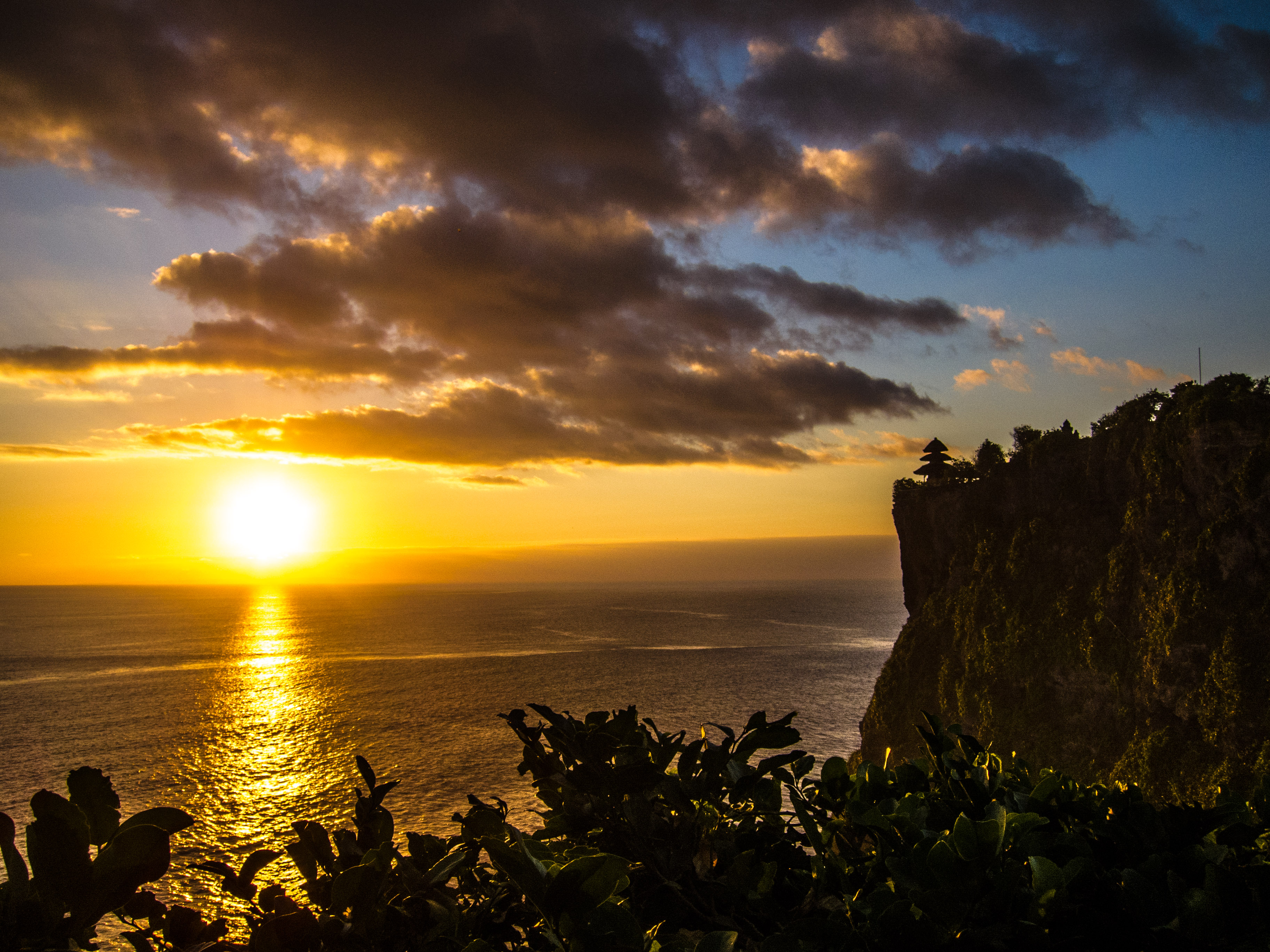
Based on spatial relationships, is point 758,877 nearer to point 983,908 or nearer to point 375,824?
point 983,908

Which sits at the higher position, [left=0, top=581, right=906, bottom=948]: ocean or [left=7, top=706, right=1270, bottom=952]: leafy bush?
[left=7, top=706, right=1270, bottom=952]: leafy bush

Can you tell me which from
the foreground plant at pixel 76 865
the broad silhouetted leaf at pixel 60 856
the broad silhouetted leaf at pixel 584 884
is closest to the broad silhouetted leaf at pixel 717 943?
the broad silhouetted leaf at pixel 584 884

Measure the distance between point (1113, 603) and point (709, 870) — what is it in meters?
37.4

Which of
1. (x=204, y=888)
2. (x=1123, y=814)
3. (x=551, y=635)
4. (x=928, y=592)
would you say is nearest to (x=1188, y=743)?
(x=928, y=592)

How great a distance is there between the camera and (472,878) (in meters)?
2.09

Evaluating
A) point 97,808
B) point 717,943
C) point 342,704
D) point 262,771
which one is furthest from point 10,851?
point 342,704

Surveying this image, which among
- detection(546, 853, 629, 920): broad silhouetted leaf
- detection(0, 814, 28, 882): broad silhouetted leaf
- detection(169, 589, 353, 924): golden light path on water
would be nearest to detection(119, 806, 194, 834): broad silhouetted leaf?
detection(0, 814, 28, 882): broad silhouetted leaf

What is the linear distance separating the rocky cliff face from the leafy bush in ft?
88.0

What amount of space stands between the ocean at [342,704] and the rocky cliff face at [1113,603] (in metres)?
16.8

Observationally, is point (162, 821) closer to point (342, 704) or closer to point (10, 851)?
point (10, 851)

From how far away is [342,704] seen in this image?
72375 millimetres

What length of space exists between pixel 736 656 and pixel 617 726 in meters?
101

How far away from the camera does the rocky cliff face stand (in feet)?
86.5

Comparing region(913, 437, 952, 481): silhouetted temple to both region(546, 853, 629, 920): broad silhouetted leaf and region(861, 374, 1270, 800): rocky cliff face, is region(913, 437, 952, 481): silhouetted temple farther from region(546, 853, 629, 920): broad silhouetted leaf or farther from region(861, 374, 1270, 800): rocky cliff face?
region(546, 853, 629, 920): broad silhouetted leaf
